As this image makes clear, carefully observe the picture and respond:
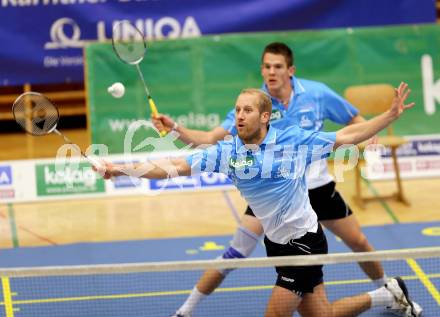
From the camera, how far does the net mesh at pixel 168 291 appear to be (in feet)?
25.6

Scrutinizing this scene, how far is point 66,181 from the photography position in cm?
1152

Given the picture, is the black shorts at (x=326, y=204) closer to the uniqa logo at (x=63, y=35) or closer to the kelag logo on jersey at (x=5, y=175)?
the kelag logo on jersey at (x=5, y=175)

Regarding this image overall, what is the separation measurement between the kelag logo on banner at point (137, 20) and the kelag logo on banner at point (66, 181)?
185 centimetres

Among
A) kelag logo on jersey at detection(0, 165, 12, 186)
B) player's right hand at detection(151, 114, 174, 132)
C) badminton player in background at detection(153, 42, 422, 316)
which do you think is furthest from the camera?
kelag logo on jersey at detection(0, 165, 12, 186)

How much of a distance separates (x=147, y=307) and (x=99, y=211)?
11.2ft

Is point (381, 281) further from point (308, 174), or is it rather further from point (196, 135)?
point (196, 135)

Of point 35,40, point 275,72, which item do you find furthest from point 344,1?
point 275,72

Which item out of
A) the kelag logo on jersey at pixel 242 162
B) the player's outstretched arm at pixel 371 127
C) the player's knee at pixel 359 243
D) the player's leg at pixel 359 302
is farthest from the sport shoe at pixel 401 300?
the kelag logo on jersey at pixel 242 162

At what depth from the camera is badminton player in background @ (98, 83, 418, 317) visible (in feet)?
20.1

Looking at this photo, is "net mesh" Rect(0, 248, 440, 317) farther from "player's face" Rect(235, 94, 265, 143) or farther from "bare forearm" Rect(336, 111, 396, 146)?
"player's face" Rect(235, 94, 265, 143)

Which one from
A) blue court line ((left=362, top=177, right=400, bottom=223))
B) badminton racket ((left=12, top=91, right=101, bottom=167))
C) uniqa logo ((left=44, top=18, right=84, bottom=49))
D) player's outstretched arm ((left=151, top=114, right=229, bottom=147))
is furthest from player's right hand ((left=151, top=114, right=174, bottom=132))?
uniqa logo ((left=44, top=18, right=84, bottom=49))

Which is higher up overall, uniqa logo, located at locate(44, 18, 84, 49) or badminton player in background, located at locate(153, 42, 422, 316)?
uniqa logo, located at locate(44, 18, 84, 49)

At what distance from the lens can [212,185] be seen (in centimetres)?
1170

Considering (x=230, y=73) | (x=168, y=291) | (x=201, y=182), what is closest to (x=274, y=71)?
(x=168, y=291)
